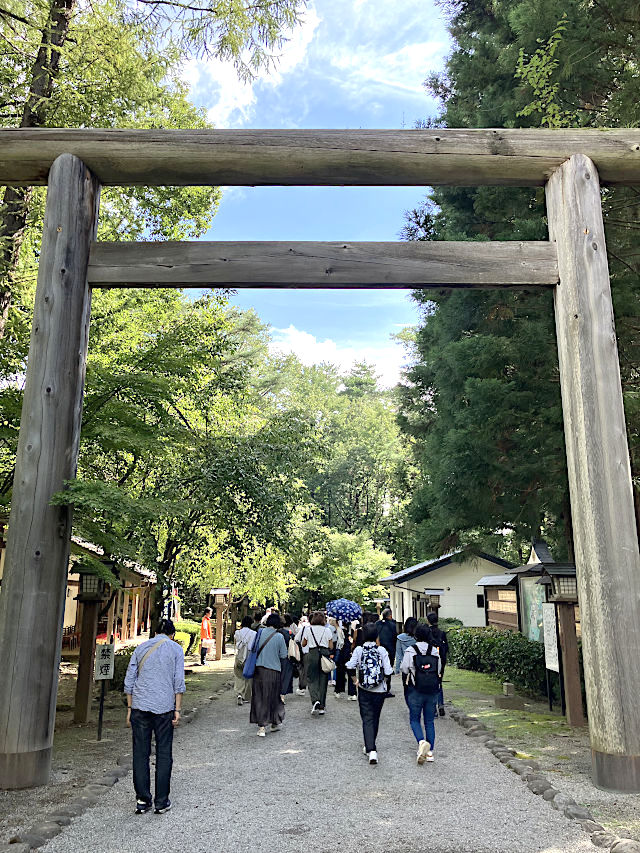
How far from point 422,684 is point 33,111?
8.48 meters

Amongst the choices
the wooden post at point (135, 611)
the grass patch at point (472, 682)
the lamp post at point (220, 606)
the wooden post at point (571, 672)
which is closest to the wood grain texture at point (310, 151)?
the wooden post at point (571, 672)

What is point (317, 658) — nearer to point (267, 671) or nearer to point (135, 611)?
point (267, 671)

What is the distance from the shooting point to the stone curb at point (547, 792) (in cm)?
416

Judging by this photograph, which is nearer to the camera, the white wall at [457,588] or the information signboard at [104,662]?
the information signboard at [104,662]

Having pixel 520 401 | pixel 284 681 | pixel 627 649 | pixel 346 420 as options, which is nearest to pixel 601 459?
pixel 627 649

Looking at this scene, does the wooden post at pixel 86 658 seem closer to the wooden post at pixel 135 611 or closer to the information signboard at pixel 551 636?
the information signboard at pixel 551 636

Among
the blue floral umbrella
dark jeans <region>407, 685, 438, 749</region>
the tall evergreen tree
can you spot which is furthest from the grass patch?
dark jeans <region>407, 685, 438, 749</region>

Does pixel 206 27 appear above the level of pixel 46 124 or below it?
above

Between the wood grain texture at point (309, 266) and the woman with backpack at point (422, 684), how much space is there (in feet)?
12.4

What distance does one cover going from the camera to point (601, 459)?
19.1 ft

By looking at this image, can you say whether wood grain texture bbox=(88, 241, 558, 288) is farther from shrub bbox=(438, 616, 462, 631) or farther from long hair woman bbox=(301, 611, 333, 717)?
shrub bbox=(438, 616, 462, 631)

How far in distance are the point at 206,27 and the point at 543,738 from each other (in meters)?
10.6

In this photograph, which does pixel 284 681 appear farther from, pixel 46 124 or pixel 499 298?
pixel 46 124

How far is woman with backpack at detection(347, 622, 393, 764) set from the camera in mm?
6773
